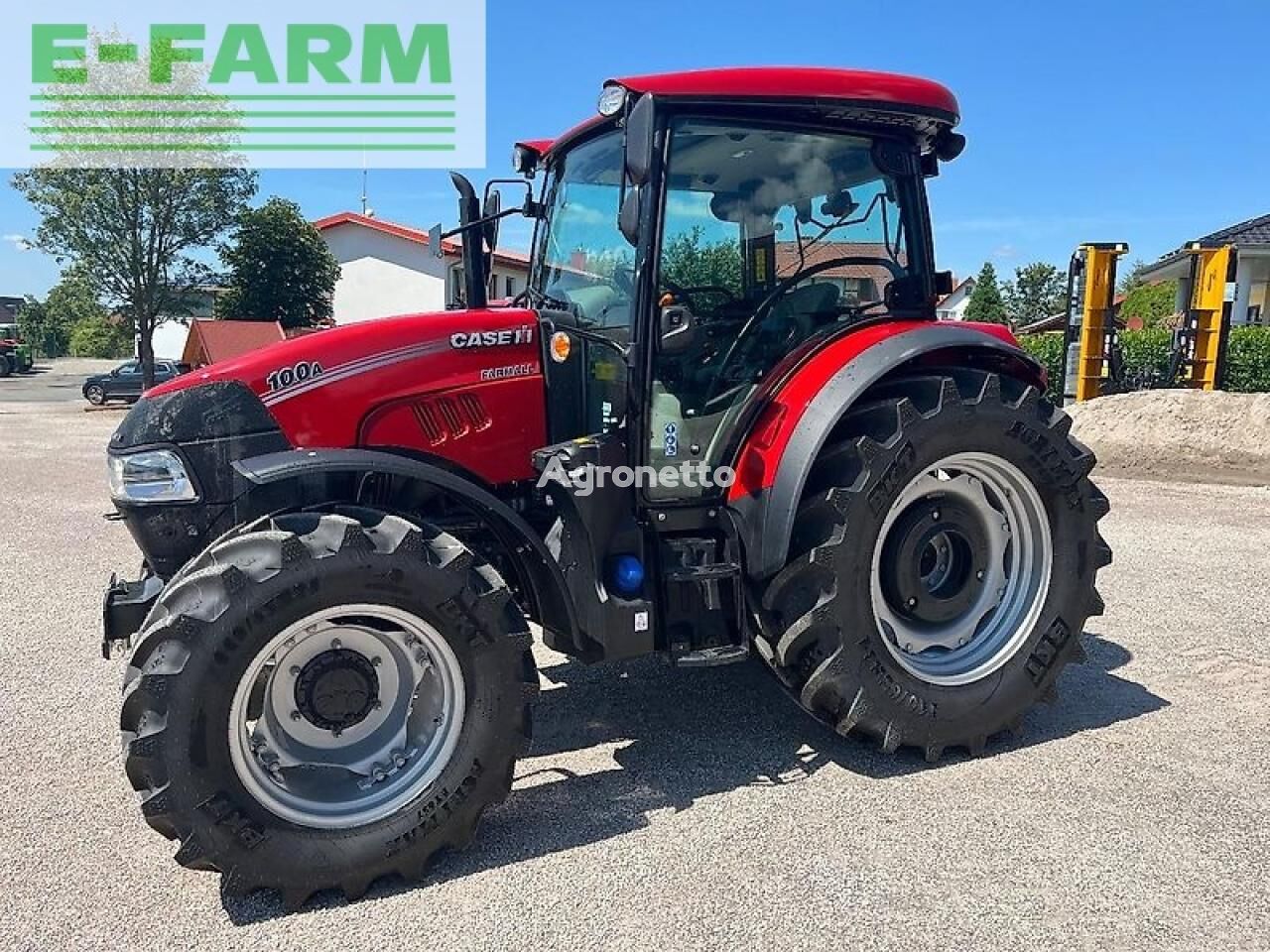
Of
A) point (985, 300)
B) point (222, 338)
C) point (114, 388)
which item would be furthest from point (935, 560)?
point (985, 300)

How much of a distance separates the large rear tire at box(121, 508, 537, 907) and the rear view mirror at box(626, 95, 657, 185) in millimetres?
1288

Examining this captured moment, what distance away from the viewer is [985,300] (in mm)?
40625

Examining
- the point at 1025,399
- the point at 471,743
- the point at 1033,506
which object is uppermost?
the point at 1025,399

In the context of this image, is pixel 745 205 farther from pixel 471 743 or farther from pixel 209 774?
pixel 209 774

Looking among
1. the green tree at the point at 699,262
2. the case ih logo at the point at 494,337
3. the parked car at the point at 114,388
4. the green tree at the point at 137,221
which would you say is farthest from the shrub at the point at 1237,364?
the parked car at the point at 114,388

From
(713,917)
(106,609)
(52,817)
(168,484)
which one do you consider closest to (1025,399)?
(713,917)

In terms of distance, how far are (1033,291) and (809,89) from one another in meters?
55.2

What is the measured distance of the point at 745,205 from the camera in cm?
365

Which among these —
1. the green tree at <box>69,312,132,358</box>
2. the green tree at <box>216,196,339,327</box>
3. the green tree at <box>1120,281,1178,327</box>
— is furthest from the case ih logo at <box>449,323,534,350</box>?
the green tree at <box>69,312,132,358</box>

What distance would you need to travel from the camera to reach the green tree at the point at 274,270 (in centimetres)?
2545

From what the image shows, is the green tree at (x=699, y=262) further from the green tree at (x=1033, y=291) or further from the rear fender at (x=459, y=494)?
the green tree at (x=1033, y=291)

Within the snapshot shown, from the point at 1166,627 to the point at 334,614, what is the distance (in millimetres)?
4578

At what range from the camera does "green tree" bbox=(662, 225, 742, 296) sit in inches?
138

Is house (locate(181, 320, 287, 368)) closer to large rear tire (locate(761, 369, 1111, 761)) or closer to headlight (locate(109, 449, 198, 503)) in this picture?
headlight (locate(109, 449, 198, 503))
